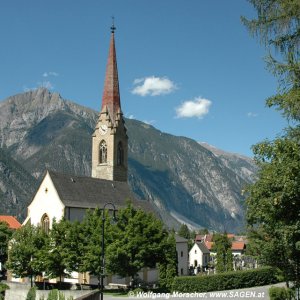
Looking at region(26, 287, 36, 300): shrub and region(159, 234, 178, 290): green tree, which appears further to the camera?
region(159, 234, 178, 290): green tree

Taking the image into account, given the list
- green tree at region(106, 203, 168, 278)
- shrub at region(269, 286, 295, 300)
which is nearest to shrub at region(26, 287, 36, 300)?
green tree at region(106, 203, 168, 278)

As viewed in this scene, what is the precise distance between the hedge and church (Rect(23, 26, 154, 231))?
14028 mm

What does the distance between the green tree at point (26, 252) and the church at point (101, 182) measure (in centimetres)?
442

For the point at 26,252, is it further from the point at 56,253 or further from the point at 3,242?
the point at 3,242

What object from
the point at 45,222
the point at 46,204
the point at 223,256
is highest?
the point at 46,204

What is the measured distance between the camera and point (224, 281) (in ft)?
179

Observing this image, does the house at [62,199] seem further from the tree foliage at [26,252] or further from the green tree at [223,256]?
the green tree at [223,256]

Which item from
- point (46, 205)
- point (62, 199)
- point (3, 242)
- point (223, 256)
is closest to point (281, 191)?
point (62, 199)

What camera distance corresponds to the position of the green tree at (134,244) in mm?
46781

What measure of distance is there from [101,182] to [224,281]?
2300 centimetres

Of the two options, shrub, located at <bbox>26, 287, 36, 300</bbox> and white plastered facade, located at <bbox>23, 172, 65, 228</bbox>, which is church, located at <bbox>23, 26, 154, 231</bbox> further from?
shrub, located at <bbox>26, 287, 36, 300</bbox>

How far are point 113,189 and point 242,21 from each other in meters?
53.2

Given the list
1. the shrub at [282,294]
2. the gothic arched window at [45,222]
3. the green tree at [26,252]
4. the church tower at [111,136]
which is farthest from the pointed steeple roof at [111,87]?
the shrub at [282,294]

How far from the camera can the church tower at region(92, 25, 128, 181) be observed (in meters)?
80.7
